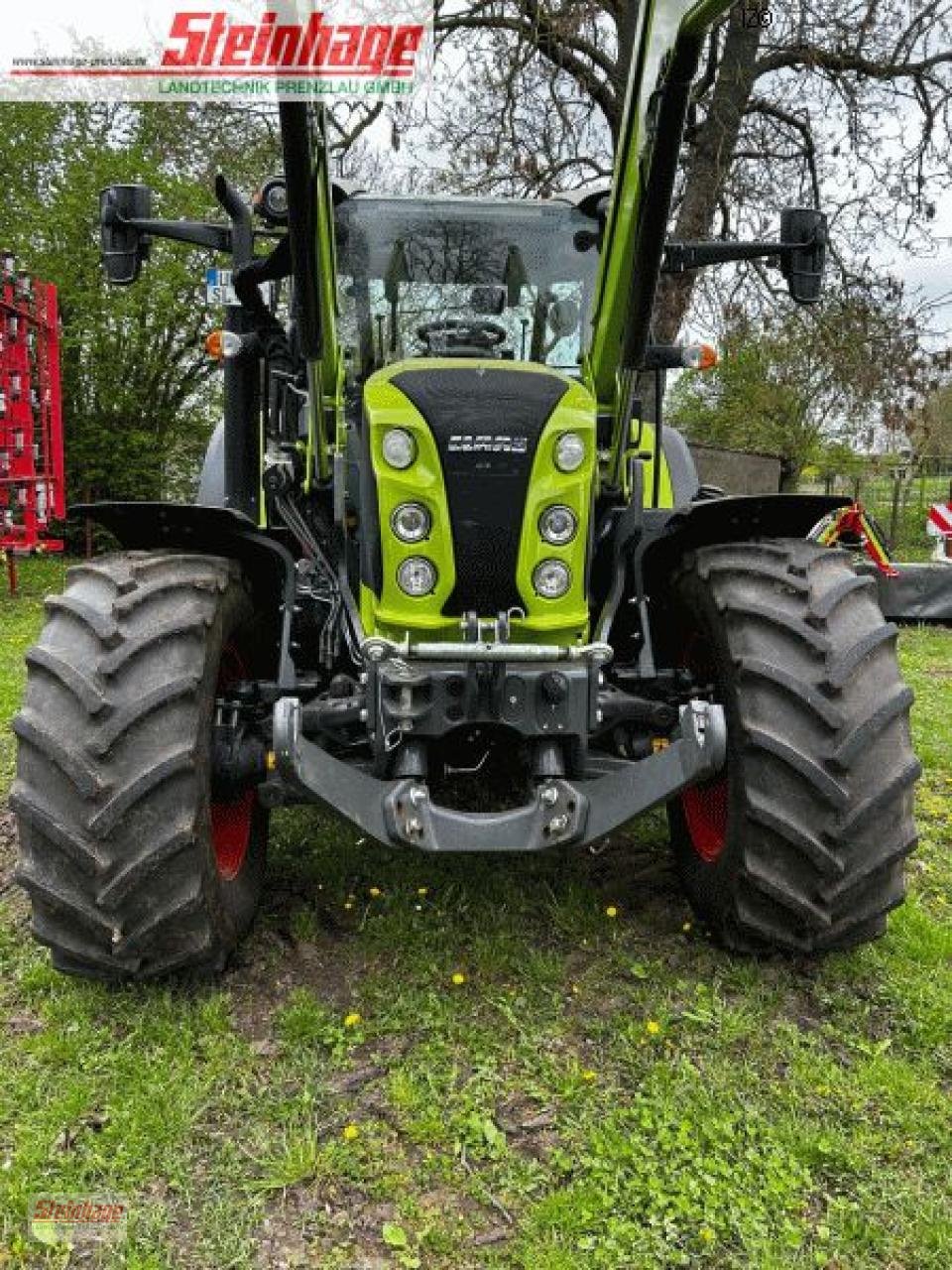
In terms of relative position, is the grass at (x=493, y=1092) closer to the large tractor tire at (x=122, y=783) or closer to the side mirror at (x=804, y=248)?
the large tractor tire at (x=122, y=783)

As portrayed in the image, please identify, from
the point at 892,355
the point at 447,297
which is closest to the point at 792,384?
the point at 892,355

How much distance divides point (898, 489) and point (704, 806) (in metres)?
17.5

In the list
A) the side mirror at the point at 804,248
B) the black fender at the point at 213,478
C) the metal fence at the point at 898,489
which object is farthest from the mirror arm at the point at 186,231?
the metal fence at the point at 898,489

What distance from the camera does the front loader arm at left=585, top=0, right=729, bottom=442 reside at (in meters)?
2.60

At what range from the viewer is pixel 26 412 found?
980 cm

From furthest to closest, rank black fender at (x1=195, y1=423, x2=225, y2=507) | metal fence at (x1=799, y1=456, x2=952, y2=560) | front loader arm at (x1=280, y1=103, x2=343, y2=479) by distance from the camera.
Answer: metal fence at (x1=799, y1=456, x2=952, y2=560) < black fender at (x1=195, y1=423, x2=225, y2=507) < front loader arm at (x1=280, y1=103, x2=343, y2=479)

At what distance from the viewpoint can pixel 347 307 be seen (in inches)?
151

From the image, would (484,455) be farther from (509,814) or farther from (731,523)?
(509,814)

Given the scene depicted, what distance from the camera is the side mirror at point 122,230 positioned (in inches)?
128

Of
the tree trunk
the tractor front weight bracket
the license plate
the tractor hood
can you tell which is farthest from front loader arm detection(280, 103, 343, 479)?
the tree trunk

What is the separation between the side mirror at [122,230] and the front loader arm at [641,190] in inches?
56.5

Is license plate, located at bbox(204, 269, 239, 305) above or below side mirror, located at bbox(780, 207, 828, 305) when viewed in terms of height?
below

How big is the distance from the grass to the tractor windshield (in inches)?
77.3

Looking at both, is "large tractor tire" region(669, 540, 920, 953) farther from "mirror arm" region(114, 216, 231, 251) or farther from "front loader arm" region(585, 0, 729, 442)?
"mirror arm" region(114, 216, 231, 251)
